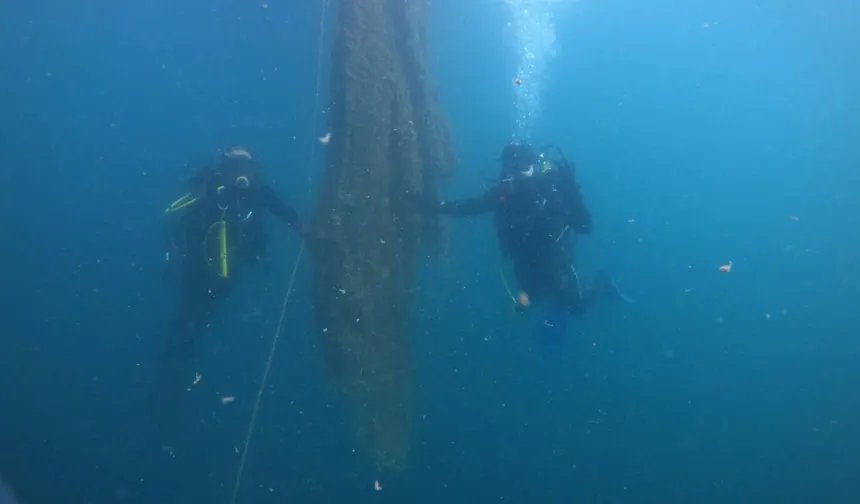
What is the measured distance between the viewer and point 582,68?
2586 cm

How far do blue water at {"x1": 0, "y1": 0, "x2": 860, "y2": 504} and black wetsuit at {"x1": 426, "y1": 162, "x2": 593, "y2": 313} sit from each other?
192cm

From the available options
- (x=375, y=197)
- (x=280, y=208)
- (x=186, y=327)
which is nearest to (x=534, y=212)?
(x=375, y=197)

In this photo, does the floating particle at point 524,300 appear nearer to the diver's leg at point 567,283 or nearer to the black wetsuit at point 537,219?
the black wetsuit at point 537,219

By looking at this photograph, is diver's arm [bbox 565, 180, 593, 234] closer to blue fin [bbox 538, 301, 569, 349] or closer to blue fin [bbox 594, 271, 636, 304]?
blue fin [bbox 538, 301, 569, 349]

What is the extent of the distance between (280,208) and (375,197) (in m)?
1.07

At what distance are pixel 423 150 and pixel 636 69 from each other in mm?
28507

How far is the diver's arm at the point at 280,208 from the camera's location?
5.08m

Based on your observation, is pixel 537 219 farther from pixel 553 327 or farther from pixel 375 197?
pixel 553 327

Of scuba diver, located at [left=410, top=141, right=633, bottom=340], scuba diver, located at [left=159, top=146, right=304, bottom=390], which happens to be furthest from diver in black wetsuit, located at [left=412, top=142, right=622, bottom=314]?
scuba diver, located at [left=159, top=146, right=304, bottom=390]

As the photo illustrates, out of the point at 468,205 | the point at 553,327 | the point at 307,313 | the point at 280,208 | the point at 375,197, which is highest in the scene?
the point at 375,197

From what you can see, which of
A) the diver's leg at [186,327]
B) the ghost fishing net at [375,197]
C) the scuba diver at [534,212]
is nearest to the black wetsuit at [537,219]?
the scuba diver at [534,212]

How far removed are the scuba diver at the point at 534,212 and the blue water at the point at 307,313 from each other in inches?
74.3

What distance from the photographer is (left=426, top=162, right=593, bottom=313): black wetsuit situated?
17.6 ft

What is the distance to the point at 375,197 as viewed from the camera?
4875 mm
